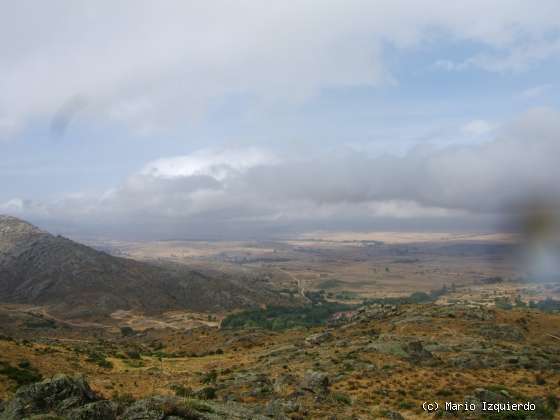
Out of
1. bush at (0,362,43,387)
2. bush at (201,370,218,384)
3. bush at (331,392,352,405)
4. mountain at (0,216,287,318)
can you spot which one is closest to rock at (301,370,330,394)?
bush at (331,392,352,405)

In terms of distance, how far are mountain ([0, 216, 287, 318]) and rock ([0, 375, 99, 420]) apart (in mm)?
131300

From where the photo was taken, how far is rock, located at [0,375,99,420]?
1666 cm

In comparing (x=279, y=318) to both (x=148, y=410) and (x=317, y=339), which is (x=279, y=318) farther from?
(x=148, y=410)

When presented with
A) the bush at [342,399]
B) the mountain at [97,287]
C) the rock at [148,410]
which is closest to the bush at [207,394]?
the bush at [342,399]

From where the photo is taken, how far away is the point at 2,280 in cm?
17625

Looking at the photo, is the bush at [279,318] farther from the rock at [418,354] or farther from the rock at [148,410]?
the rock at [148,410]

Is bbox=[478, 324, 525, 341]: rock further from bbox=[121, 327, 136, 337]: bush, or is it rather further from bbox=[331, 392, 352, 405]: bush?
bbox=[121, 327, 136, 337]: bush

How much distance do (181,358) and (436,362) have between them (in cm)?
3174

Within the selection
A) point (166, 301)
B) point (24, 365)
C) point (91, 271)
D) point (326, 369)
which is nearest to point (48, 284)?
point (91, 271)

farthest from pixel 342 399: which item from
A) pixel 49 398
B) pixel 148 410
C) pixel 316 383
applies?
pixel 49 398

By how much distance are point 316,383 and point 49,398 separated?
15905 mm

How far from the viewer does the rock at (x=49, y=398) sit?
16656 mm

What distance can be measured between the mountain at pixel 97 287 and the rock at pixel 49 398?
13130 cm

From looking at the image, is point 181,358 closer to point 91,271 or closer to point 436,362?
point 436,362
